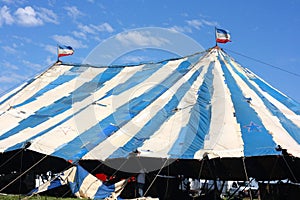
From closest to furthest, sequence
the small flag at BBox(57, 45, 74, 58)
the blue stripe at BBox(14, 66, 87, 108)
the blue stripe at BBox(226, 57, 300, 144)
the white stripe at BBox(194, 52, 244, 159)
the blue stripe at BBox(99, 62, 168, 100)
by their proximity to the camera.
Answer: the white stripe at BBox(194, 52, 244, 159) < the blue stripe at BBox(226, 57, 300, 144) < the blue stripe at BBox(99, 62, 168, 100) < the blue stripe at BBox(14, 66, 87, 108) < the small flag at BBox(57, 45, 74, 58)

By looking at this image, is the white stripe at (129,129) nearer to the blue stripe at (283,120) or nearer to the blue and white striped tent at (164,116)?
the blue and white striped tent at (164,116)

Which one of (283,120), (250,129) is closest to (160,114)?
(250,129)

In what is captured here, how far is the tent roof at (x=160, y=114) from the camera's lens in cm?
785

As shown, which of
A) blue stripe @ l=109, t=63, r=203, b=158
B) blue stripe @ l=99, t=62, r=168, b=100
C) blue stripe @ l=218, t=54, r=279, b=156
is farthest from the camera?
blue stripe @ l=99, t=62, r=168, b=100

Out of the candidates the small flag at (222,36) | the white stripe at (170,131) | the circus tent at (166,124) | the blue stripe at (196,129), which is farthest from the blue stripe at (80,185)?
the small flag at (222,36)

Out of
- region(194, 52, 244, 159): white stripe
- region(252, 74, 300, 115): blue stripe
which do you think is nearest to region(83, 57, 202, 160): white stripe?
region(194, 52, 244, 159): white stripe

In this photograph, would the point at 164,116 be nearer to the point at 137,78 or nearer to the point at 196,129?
the point at 196,129

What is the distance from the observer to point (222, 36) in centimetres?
1109

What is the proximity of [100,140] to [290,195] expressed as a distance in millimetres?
3845

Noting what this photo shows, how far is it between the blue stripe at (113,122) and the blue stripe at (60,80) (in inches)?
109

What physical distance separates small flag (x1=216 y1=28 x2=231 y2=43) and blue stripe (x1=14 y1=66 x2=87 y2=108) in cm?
426

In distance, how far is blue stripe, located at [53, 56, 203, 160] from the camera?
342 inches

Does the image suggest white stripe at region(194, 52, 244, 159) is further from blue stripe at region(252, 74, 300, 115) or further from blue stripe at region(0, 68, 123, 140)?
blue stripe at region(0, 68, 123, 140)

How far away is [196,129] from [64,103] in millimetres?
4073
